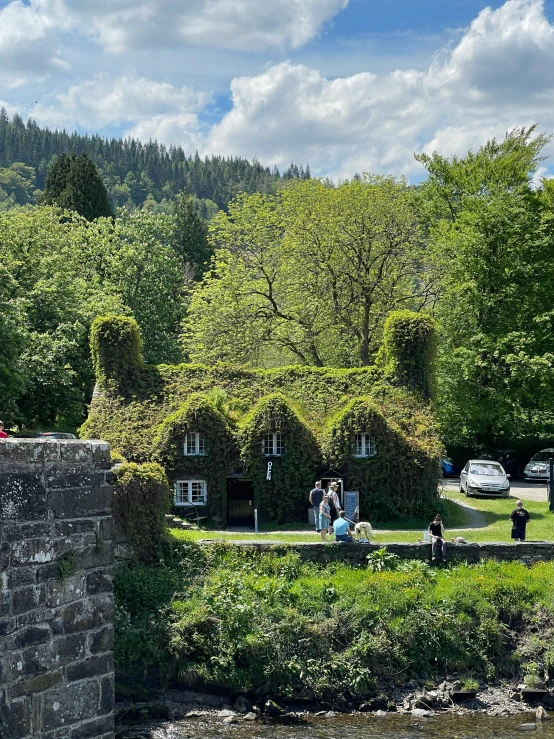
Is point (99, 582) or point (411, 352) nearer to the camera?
point (99, 582)

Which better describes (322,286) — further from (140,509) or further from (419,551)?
(140,509)

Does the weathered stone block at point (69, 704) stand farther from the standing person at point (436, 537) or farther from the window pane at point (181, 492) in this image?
the window pane at point (181, 492)

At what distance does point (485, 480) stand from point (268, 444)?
8.55 m

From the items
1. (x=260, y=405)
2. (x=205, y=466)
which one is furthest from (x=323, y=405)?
(x=205, y=466)

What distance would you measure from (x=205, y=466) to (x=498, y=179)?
79.1 feet

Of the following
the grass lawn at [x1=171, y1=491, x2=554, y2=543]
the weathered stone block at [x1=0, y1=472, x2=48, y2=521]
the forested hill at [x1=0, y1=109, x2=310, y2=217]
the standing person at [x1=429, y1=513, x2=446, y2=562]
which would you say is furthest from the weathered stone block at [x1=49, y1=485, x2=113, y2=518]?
the forested hill at [x1=0, y1=109, x2=310, y2=217]

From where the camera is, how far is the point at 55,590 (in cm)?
706

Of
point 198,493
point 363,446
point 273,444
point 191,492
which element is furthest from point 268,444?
point 363,446

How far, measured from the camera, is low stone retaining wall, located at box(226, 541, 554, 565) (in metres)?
22.1

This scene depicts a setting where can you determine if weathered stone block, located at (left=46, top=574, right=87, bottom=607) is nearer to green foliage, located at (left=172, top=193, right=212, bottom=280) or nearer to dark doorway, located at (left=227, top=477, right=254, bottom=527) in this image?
dark doorway, located at (left=227, top=477, right=254, bottom=527)

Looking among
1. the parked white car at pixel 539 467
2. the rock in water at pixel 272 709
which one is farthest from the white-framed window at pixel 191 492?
the parked white car at pixel 539 467

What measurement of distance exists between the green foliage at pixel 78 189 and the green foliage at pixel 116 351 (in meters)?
31.7

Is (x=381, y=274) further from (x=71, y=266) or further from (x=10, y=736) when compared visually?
(x=10, y=736)

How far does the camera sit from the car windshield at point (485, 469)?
104ft
